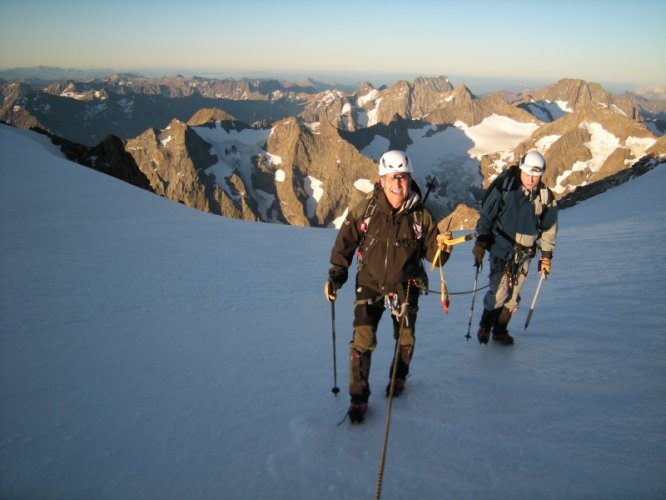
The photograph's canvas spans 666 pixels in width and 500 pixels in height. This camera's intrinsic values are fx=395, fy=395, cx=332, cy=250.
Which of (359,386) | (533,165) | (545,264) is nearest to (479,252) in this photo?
(545,264)

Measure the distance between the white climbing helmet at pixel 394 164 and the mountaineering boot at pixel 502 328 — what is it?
3162 mm

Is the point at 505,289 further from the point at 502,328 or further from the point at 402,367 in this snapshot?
the point at 402,367

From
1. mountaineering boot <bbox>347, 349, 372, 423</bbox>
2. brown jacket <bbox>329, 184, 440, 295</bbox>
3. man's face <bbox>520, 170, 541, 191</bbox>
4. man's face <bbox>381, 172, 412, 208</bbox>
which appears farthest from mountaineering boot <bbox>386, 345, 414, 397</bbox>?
man's face <bbox>520, 170, 541, 191</bbox>

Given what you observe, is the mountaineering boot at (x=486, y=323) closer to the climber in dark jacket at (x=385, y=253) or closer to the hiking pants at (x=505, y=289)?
the hiking pants at (x=505, y=289)

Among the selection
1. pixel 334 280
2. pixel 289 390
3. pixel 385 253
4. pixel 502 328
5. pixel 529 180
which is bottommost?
pixel 289 390

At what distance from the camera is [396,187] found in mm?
4543

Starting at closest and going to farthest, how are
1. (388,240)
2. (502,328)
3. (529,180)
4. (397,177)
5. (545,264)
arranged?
(397,177)
(388,240)
(529,180)
(545,264)
(502,328)

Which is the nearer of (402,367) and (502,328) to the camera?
(402,367)

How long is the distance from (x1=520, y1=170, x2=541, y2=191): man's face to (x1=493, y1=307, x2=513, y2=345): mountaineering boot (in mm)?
1949

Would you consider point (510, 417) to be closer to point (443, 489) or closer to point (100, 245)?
point (443, 489)

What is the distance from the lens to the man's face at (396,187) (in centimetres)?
454

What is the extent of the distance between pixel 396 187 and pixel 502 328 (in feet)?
11.2

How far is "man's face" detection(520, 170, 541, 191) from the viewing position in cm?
584

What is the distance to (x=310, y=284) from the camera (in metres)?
11.0
